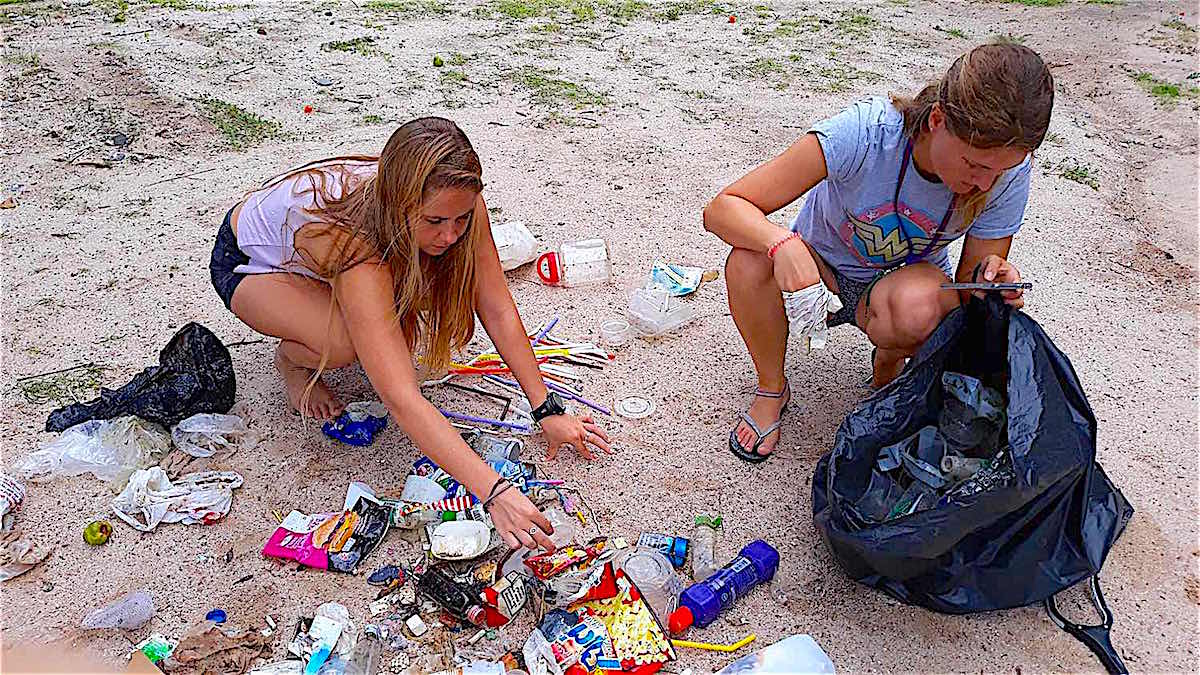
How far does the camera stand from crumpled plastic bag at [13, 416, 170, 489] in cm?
250

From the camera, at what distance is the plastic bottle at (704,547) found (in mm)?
2242

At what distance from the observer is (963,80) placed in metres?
2.02

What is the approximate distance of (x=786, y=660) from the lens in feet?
6.49

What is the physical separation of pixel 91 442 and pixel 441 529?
108 cm

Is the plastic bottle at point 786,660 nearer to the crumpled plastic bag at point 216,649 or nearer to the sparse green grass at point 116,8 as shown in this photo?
the crumpled plastic bag at point 216,649

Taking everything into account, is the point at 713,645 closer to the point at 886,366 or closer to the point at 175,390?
the point at 886,366

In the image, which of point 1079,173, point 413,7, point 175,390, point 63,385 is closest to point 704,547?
point 175,390

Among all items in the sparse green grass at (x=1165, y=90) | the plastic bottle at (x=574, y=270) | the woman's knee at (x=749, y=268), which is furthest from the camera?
the sparse green grass at (x=1165, y=90)

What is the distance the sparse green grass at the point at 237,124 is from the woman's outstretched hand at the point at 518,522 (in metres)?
3.12

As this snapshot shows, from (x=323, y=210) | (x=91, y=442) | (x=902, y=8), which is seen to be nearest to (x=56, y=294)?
(x=91, y=442)

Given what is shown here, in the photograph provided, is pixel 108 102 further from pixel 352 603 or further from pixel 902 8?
pixel 902 8

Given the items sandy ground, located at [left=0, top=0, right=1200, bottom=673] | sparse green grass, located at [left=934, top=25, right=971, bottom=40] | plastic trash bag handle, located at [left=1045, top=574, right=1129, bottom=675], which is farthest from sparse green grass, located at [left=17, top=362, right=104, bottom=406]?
sparse green grass, located at [left=934, top=25, right=971, bottom=40]

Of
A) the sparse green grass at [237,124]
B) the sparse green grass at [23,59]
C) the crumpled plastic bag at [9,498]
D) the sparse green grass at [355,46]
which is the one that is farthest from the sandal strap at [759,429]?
the sparse green grass at [23,59]

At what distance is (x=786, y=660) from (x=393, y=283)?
1291 millimetres
